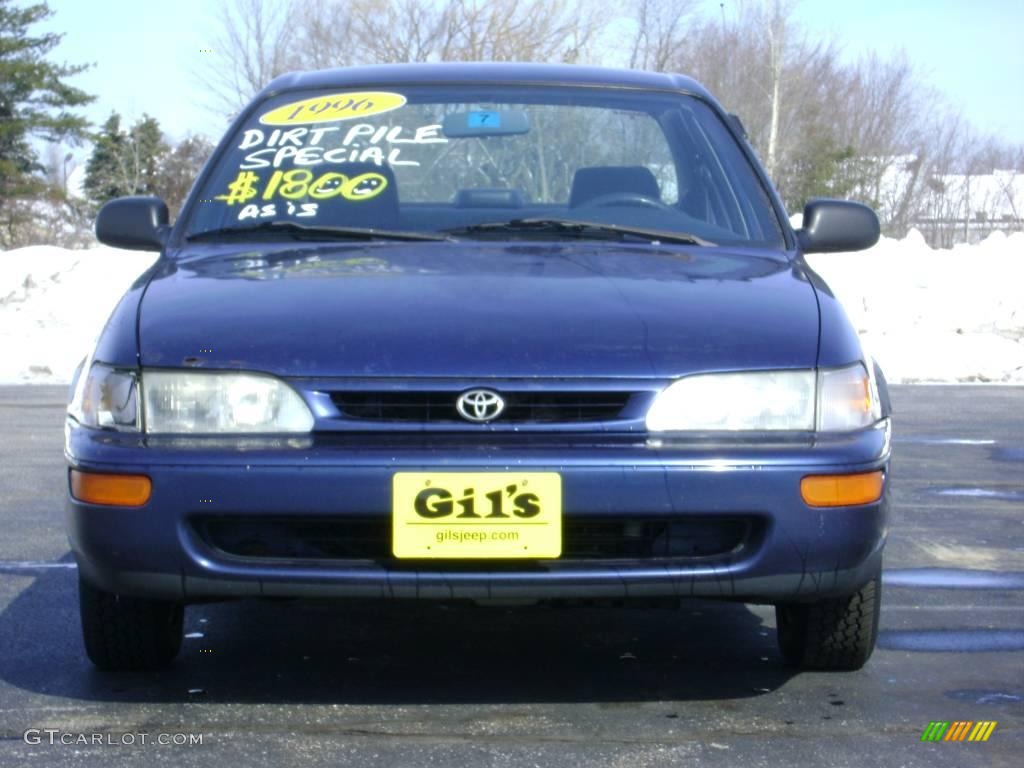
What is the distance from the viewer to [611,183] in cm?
446

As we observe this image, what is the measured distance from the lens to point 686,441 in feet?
10.5

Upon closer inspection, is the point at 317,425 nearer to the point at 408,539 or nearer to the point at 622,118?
the point at 408,539

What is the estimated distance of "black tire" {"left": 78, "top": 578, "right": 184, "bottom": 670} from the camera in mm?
3613

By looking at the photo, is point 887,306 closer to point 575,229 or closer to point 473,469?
point 575,229

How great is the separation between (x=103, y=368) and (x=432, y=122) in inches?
63.8

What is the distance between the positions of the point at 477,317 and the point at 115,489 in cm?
84

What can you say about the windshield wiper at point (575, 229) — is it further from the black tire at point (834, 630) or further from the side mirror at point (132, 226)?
the black tire at point (834, 630)

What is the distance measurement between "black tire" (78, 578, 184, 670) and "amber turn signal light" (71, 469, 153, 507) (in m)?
0.41

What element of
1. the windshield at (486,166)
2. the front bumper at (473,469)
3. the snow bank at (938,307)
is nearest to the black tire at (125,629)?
the front bumper at (473,469)

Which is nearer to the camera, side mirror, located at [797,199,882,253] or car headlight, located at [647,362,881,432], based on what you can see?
car headlight, located at [647,362,881,432]

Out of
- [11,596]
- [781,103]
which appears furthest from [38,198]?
[11,596]

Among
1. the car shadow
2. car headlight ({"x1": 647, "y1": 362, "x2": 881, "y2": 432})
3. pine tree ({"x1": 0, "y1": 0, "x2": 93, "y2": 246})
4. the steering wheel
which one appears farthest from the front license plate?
pine tree ({"x1": 0, "y1": 0, "x2": 93, "y2": 246})

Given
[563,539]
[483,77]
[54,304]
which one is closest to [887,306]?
[54,304]

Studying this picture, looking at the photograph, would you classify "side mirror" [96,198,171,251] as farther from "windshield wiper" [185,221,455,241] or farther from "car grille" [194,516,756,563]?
"car grille" [194,516,756,563]
